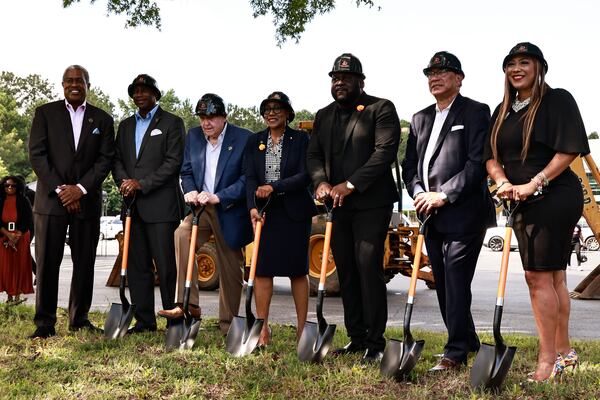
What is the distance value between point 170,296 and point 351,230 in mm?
2001

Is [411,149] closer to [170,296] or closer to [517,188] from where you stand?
[517,188]

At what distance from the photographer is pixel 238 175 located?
7.03 meters

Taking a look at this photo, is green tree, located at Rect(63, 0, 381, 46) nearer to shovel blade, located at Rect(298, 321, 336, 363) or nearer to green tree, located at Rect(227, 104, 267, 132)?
shovel blade, located at Rect(298, 321, 336, 363)

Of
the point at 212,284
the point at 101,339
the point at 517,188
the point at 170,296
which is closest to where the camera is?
the point at 517,188

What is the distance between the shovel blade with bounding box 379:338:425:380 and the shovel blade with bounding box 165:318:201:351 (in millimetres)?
1701

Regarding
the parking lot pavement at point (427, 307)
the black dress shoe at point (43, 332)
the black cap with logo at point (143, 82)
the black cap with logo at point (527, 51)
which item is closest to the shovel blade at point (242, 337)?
the black dress shoe at point (43, 332)

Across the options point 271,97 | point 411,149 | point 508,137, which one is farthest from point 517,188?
point 271,97

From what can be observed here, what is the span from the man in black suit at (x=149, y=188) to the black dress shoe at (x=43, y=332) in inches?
27.5

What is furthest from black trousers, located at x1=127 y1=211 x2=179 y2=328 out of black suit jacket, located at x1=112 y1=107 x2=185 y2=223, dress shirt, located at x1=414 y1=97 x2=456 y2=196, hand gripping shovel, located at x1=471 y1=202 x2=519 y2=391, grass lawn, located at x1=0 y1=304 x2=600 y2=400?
hand gripping shovel, located at x1=471 y1=202 x2=519 y2=391

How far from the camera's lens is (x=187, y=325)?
257 inches

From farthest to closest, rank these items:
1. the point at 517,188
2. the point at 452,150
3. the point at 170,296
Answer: the point at 170,296 < the point at 452,150 < the point at 517,188

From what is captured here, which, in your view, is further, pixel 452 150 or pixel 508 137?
pixel 452 150

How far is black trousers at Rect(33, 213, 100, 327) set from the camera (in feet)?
23.7

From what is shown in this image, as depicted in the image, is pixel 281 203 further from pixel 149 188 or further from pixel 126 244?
pixel 126 244
